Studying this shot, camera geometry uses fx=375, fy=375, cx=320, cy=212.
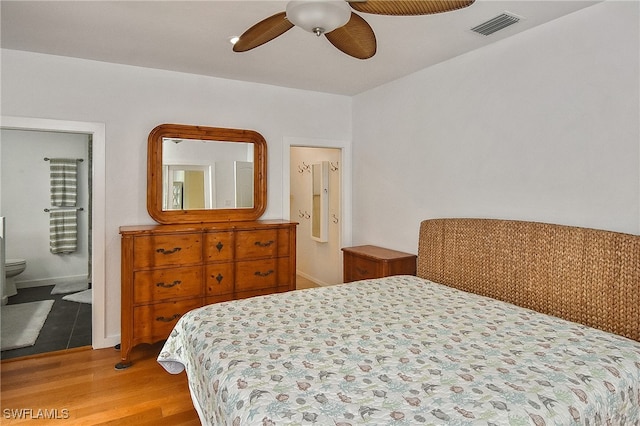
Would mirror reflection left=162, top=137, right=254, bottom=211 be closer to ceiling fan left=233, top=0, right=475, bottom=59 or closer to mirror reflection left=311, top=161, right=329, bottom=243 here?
mirror reflection left=311, top=161, right=329, bottom=243

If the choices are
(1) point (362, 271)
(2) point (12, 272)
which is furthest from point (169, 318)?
(2) point (12, 272)

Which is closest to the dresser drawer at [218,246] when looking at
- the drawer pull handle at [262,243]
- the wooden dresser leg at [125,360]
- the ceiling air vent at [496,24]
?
the drawer pull handle at [262,243]

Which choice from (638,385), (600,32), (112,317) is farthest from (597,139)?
(112,317)

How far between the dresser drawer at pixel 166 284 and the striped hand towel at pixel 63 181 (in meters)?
3.25

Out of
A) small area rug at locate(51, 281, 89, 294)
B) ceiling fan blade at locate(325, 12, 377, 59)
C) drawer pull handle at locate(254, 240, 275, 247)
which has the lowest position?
small area rug at locate(51, 281, 89, 294)

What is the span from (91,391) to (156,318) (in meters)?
0.68

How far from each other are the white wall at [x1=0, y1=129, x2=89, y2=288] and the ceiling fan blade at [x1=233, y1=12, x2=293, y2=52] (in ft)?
14.8

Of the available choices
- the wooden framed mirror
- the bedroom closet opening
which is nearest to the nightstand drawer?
the bedroom closet opening

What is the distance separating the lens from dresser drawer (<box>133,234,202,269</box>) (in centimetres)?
310

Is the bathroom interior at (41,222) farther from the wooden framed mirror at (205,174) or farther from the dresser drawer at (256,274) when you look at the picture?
the dresser drawer at (256,274)

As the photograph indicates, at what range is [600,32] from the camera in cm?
227

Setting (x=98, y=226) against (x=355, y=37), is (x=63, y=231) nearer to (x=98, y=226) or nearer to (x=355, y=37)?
(x=98, y=226)

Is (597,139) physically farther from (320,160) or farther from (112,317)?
(112,317)

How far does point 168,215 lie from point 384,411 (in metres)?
Result: 2.99
